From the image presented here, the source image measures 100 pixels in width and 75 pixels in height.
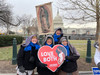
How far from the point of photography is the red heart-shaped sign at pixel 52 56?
2.56m

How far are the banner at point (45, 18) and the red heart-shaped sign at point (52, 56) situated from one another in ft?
5.42

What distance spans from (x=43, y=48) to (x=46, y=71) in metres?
0.60

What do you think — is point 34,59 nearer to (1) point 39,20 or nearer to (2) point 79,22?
(1) point 39,20

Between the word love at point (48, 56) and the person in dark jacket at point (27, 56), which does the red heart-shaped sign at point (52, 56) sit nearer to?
the word love at point (48, 56)

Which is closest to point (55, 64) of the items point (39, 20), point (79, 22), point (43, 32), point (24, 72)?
point (24, 72)

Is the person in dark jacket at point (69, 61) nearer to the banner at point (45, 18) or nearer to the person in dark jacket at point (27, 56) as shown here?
the person in dark jacket at point (27, 56)

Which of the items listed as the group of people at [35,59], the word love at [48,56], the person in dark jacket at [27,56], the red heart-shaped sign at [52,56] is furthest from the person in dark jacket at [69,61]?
the person in dark jacket at [27,56]

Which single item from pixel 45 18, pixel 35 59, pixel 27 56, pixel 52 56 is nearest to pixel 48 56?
pixel 52 56

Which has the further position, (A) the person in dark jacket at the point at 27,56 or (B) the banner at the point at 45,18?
(B) the banner at the point at 45,18

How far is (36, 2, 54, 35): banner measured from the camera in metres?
4.19

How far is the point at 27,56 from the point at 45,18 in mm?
2128

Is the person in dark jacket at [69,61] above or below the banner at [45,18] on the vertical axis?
below

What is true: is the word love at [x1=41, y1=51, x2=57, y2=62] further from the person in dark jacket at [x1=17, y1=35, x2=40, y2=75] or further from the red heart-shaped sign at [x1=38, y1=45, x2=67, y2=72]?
the person in dark jacket at [x1=17, y1=35, x2=40, y2=75]

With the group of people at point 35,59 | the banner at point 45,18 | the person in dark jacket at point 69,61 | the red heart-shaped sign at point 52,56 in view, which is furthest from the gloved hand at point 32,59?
the banner at point 45,18
